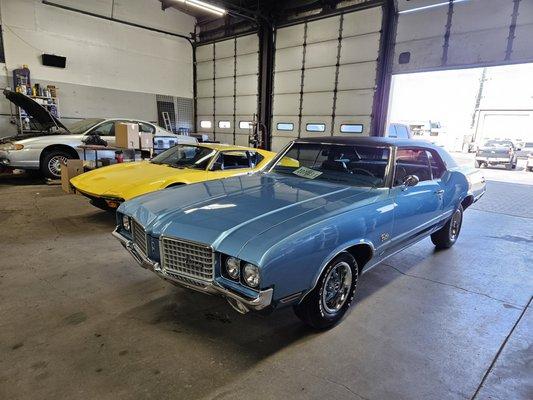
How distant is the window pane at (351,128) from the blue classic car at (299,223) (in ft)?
22.3

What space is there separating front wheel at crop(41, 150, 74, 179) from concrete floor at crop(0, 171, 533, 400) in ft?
15.0

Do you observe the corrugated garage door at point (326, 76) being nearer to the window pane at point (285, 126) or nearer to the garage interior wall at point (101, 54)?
the window pane at point (285, 126)

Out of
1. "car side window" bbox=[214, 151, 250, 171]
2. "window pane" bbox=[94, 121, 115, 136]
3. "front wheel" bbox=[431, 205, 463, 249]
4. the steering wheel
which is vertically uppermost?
"window pane" bbox=[94, 121, 115, 136]

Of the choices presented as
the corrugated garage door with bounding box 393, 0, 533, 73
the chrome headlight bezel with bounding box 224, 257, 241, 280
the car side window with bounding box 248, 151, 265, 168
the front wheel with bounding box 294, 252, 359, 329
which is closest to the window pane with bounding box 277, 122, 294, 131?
the corrugated garage door with bounding box 393, 0, 533, 73

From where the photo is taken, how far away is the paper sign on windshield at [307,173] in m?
3.23

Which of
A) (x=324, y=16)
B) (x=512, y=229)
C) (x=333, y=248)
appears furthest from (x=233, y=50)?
(x=333, y=248)

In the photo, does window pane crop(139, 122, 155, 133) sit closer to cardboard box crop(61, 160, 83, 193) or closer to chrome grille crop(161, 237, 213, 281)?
cardboard box crop(61, 160, 83, 193)

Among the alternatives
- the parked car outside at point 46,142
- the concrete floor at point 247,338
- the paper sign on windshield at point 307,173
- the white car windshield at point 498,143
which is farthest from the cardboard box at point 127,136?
the white car windshield at point 498,143

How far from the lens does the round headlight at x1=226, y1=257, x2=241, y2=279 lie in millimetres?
1897

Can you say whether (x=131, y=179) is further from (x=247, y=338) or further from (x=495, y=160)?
(x=495, y=160)

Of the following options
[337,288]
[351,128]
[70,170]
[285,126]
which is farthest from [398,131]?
[337,288]

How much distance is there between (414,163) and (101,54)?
12.2 m

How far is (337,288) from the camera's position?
2482 millimetres

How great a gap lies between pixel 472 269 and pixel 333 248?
2401 mm
